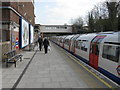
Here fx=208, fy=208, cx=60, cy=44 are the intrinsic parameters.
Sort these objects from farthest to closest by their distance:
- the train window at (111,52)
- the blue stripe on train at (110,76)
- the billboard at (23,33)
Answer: the billboard at (23,33) < the train window at (111,52) < the blue stripe on train at (110,76)

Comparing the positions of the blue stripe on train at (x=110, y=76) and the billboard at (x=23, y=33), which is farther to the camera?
the billboard at (x=23, y=33)

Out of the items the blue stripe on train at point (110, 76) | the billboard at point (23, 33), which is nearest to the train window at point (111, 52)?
the blue stripe on train at point (110, 76)

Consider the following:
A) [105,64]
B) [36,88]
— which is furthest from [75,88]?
[105,64]

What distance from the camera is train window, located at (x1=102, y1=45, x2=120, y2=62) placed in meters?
7.68

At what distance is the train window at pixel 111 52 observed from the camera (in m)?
7.68

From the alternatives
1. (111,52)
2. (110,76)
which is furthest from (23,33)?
(110,76)

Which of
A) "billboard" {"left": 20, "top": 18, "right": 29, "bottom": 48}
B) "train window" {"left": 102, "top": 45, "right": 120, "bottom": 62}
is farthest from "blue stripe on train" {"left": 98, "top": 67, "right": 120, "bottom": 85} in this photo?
"billboard" {"left": 20, "top": 18, "right": 29, "bottom": 48}

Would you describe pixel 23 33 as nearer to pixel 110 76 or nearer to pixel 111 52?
pixel 111 52

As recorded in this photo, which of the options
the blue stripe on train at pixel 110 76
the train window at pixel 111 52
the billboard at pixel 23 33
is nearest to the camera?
the blue stripe on train at pixel 110 76

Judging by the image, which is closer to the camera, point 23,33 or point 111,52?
point 111,52

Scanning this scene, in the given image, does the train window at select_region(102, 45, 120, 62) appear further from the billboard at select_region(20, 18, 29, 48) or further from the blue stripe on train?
the billboard at select_region(20, 18, 29, 48)

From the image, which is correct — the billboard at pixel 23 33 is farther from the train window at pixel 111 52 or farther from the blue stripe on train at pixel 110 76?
the train window at pixel 111 52

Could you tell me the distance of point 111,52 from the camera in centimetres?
827

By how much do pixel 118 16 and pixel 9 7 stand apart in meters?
29.6
